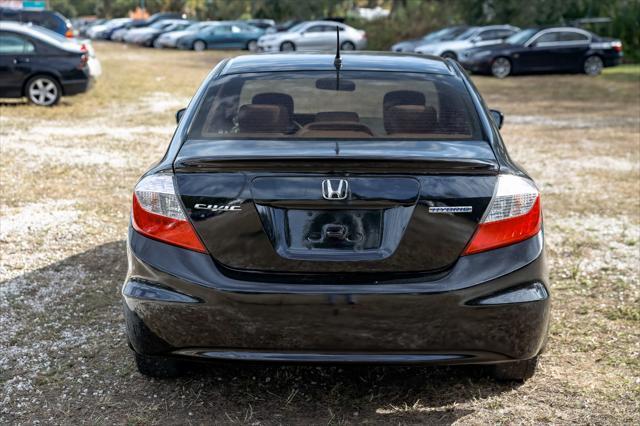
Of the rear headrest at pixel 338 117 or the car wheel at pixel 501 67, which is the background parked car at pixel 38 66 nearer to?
the rear headrest at pixel 338 117

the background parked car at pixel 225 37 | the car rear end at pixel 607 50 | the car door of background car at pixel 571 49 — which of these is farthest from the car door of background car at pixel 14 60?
Result: the background parked car at pixel 225 37

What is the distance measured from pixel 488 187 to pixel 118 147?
8.81 metres

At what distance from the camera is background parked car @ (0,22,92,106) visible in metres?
16.0

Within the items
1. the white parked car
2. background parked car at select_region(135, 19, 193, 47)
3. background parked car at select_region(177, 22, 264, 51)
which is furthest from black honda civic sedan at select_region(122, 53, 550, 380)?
background parked car at select_region(135, 19, 193, 47)

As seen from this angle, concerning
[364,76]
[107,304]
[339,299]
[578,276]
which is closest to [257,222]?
[339,299]

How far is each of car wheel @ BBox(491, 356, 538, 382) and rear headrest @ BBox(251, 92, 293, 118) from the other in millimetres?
1582

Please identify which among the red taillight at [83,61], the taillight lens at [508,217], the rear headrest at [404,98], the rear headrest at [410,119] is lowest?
the red taillight at [83,61]

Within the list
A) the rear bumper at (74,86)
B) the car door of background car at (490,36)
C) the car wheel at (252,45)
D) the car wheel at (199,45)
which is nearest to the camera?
the rear bumper at (74,86)

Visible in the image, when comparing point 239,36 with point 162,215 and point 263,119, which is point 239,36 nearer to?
point 263,119

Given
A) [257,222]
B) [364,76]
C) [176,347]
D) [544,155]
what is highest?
[364,76]

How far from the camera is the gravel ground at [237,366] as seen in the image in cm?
390

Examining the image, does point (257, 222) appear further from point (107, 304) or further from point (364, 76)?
point (107, 304)

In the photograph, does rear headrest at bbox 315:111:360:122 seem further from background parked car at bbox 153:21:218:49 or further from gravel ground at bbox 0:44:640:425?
background parked car at bbox 153:21:218:49

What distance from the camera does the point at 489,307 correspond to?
3465 mm
